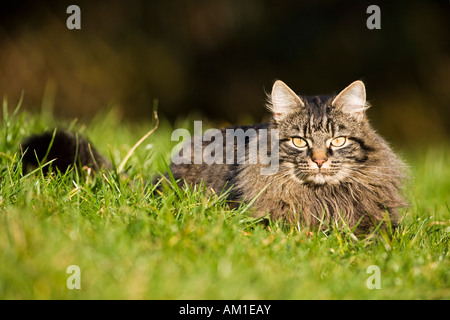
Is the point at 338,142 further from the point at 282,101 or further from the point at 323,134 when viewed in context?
the point at 282,101

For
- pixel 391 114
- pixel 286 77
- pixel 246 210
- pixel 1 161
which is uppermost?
pixel 286 77

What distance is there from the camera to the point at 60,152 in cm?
348

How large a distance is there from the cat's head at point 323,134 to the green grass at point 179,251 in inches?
13.4

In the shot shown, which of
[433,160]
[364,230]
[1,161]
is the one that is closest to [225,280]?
[364,230]

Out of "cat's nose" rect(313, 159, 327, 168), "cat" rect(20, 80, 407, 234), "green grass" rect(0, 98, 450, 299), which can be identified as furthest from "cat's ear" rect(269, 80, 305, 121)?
"green grass" rect(0, 98, 450, 299)

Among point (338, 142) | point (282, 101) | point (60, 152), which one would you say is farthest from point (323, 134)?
point (60, 152)

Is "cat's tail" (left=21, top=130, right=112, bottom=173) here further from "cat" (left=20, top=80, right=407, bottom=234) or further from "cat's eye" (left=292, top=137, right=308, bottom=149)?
"cat's eye" (left=292, top=137, right=308, bottom=149)

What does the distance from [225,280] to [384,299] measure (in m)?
0.63

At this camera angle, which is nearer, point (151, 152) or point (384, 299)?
point (384, 299)

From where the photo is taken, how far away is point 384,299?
2027 mm

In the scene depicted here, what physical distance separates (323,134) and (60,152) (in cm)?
175

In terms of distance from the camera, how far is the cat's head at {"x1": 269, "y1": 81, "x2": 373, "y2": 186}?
111 inches

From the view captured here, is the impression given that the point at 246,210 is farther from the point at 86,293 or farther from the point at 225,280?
the point at 86,293

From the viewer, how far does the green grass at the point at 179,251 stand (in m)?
1.84
